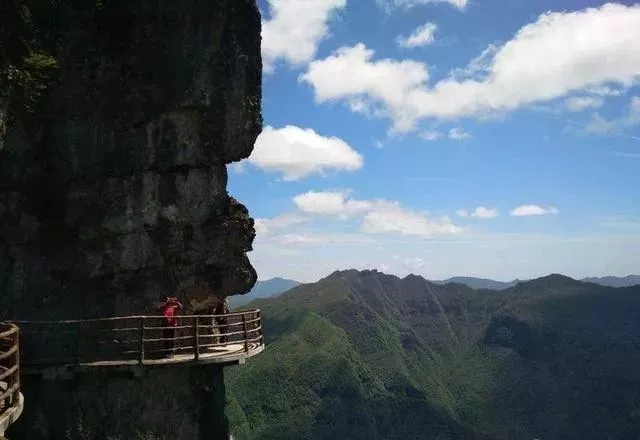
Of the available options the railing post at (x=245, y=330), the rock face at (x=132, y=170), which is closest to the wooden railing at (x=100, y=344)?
the railing post at (x=245, y=330)

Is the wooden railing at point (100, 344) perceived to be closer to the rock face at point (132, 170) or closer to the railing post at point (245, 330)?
the railing post at point (245, 330)

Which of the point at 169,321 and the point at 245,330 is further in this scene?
the point at 245,330

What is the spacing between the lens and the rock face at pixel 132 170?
1135 inches

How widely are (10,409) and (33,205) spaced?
17.6 metres

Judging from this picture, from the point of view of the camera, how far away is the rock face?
28828 millimetres

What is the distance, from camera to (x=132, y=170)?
30016 millimetres

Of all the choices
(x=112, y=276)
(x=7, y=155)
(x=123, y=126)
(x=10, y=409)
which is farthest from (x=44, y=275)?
(x=10, y=409)

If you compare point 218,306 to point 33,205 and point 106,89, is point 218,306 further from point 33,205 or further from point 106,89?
point 106,89

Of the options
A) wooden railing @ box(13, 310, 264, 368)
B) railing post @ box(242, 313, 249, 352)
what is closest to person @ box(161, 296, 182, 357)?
wooden railing @ box(13, 310, 264, 368)

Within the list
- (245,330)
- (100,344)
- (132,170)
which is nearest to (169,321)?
(245,330)

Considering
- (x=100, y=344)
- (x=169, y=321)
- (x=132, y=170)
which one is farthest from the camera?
(x=132, y=170)

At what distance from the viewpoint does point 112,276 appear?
30.0 m

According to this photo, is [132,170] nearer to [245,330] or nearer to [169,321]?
[169,321]

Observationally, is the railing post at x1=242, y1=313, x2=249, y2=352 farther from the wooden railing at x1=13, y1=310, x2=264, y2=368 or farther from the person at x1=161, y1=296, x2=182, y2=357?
the person at x1=161, y1=296, x2=182, y2=357
